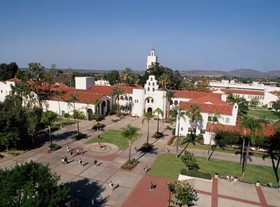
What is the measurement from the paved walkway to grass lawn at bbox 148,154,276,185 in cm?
173

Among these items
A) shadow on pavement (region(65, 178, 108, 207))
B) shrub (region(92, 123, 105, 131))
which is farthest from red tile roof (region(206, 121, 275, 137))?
shadow on pavement (region(65, 178, 108, 207))

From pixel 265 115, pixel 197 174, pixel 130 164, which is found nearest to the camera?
pixel 197 174

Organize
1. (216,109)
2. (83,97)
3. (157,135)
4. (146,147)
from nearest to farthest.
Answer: (146,147), (216,109), (157,135), (83,97)

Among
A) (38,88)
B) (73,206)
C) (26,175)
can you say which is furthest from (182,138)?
(38,88)

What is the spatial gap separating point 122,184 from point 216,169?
1609cm

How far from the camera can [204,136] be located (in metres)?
50.6

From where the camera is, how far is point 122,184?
108 ft

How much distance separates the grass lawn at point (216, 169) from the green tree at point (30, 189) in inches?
693

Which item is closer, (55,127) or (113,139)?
(113,139)

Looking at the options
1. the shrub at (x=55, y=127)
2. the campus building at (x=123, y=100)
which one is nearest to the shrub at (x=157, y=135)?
the campus building at (x=123, y=100)

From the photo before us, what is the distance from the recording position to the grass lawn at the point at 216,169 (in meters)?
36.0

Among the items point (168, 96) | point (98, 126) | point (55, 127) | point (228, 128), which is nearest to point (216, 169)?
point (228, 128)

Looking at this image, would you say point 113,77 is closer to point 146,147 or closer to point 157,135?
point 157,135

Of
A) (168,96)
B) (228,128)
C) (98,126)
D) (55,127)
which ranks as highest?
(168,96)
